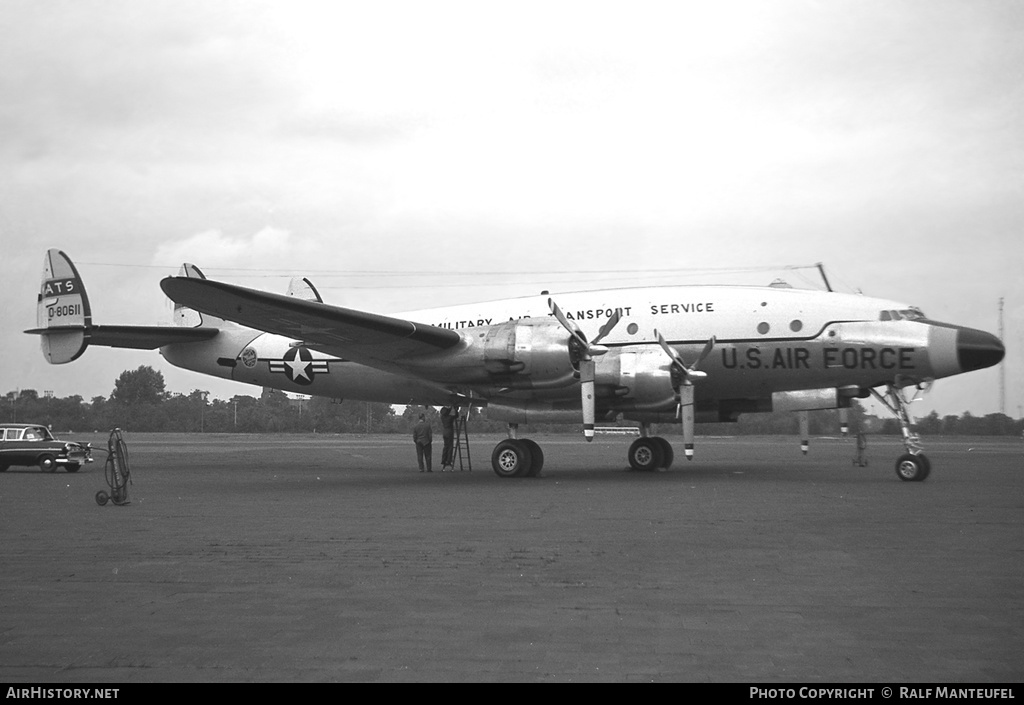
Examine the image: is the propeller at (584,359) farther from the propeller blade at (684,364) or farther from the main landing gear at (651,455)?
the main landing gear at (651,455)

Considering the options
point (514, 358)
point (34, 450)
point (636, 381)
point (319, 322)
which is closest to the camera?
point (319, 322)

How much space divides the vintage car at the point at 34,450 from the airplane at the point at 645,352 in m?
7.99

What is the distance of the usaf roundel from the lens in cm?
2200

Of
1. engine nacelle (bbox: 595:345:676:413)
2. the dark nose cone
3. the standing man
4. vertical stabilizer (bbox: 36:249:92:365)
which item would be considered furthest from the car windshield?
the dark nose cone

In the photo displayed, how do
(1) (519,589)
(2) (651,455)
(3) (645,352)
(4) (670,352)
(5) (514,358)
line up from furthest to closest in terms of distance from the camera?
(2) (651,455) < (3) (645,352) < (4) (670,352) < (5) (514,358) < (1) (519,589)

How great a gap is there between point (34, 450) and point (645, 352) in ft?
51.8

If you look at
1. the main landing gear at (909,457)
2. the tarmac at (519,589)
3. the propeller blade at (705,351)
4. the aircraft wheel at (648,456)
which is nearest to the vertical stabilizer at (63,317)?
the tarmac at (519,589)

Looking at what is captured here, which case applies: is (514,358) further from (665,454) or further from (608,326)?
(665,454)

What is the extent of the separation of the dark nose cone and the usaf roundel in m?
13.8

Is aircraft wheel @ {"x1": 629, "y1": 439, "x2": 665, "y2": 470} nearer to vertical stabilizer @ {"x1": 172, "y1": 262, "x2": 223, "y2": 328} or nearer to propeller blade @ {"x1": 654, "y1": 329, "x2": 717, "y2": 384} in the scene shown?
propeller blade @ {"x1": 654, "y1": 329, "x2": 717, "y2": 384}

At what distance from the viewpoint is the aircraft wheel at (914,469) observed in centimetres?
1716

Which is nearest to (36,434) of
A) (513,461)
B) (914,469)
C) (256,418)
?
(513,461)

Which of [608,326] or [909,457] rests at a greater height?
[608,326]

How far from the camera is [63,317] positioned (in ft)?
73.3
